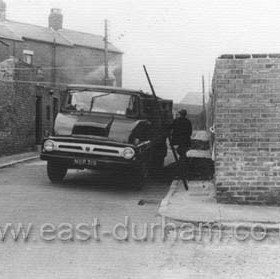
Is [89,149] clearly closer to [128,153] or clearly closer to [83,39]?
[128,153]

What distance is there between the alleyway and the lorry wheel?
1.63 meters

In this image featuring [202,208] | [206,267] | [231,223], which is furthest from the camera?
[202,208]

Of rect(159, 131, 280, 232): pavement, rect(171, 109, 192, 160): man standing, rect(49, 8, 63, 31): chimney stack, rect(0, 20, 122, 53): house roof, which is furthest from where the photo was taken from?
rect(49, 8, 63, 31): chimney stack

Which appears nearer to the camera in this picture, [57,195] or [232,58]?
[232,58]

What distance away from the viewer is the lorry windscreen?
38.8 feet

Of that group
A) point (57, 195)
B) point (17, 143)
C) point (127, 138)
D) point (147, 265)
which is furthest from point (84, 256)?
point (17, 143)

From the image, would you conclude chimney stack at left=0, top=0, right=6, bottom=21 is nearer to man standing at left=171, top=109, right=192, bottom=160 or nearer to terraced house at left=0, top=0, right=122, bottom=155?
terraced house at left=0, top=0, right=122, bottom=155

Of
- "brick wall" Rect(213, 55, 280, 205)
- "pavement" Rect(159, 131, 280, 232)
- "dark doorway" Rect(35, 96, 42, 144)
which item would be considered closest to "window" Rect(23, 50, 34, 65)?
"dark doorway" Rect(35, 96, 42, 144)

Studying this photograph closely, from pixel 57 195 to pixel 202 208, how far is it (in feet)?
9.69

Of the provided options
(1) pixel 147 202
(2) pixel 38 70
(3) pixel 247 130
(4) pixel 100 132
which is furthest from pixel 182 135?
(2) pixel 38 70

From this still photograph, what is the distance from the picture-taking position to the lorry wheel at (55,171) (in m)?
11.6

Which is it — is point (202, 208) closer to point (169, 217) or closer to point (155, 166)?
point (169, 217)

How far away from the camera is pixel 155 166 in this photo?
14.9 metres

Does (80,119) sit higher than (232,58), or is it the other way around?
(232,58)
